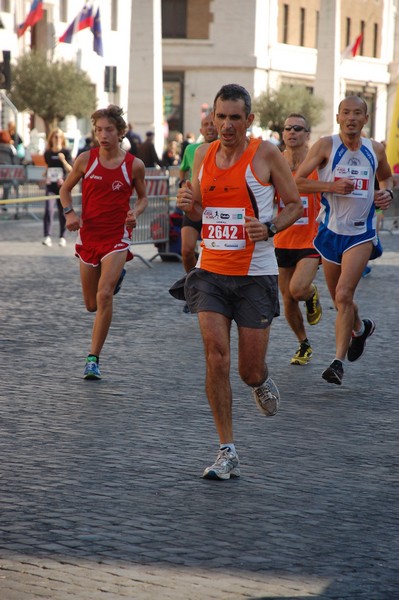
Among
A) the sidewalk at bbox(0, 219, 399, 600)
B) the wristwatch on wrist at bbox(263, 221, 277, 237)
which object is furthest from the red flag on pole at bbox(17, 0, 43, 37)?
the wristwatch on wrist at bbox(263, 221, 277, 237)

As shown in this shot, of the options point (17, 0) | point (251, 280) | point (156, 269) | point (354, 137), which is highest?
point (17, 0)

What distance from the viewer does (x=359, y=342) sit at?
10.3m

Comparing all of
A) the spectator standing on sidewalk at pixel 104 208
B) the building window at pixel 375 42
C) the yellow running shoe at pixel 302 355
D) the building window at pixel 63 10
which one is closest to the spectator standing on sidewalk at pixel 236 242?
the spectator standing on sidewalk at pixel 104 208

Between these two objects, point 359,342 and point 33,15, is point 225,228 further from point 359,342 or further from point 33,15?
point 33,15

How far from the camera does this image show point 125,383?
380 inches

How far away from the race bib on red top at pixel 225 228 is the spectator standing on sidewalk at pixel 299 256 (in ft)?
11.6

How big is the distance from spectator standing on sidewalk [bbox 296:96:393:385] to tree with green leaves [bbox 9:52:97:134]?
42021 mm

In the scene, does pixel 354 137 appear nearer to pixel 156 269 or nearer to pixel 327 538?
pixel 327 538

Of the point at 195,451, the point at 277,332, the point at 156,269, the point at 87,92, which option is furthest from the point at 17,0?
the point at 195,451

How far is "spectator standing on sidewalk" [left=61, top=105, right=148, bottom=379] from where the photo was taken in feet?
33.2

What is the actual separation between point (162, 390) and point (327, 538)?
383 cm

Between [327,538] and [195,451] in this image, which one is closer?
[327,538]

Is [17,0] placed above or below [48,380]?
above

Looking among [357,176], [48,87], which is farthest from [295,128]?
[48,87]
